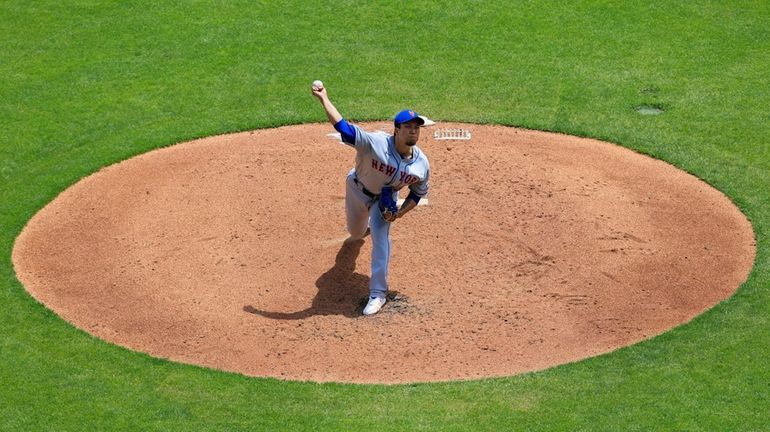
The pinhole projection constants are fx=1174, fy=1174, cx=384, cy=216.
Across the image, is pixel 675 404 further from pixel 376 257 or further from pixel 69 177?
pixel 69 177

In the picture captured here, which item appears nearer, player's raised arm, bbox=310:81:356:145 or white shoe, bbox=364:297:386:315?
player's raised arm, bbox=310:81:356:145

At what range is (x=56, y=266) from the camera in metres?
14.3

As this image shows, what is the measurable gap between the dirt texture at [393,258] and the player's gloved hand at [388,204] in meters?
1.04

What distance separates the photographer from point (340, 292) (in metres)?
13.7

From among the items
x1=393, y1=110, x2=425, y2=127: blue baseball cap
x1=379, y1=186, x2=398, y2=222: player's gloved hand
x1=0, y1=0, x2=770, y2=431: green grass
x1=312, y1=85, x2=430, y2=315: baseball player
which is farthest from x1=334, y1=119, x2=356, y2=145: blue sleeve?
x1=0, y1=0, x2=770, y2=431: green grass

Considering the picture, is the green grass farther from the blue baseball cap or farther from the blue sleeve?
the blue baseball cap

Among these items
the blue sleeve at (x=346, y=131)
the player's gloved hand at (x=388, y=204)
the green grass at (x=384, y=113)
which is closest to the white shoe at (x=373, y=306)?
the player's gloved hand at (x=388, y=204)

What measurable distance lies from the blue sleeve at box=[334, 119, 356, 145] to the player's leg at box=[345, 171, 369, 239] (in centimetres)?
115

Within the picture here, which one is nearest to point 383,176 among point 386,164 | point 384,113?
point 386,164

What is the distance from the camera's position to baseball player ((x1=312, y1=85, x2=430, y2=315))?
41.8 feet

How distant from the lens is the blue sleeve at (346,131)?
12.5 m

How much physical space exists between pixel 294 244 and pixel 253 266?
71 cm

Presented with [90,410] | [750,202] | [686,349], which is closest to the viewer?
[90,410]

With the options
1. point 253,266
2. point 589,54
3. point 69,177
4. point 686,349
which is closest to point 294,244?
point 253,266
